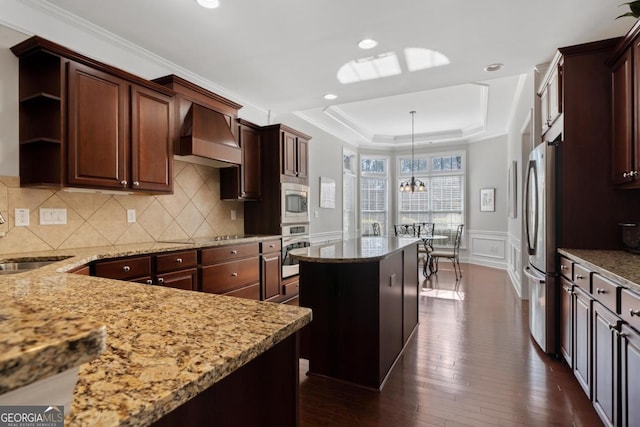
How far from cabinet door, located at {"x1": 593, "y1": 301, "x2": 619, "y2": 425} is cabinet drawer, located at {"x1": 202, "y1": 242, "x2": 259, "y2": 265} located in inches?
114

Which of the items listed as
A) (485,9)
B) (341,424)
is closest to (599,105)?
(485,9)

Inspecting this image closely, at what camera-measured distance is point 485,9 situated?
2.48 m

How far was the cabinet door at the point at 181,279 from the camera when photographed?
2.74 m

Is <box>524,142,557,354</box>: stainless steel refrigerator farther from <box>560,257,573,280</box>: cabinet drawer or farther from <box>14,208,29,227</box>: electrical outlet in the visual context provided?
<box>14,208,29,227</box>: electrical outlet

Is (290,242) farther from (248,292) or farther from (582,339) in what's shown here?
(582,339)

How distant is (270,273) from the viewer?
4.07m

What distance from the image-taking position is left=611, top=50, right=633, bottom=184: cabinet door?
7.29ft

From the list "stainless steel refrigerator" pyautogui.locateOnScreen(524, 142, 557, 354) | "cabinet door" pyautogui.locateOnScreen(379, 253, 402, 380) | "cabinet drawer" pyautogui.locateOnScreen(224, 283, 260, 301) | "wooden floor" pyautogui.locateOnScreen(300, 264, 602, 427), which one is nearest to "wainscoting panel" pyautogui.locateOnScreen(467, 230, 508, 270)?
"wooden floor" pyautogui.locateOnScreen(300, 264, 602, 427)

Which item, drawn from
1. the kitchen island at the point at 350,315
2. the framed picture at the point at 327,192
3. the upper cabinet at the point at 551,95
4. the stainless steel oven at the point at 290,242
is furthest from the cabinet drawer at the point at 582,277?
the framed picture at the point at 327,192

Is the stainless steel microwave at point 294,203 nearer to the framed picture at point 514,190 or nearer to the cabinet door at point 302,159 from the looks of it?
the cabinet door at point 302,159

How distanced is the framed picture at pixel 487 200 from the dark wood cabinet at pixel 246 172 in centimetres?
533

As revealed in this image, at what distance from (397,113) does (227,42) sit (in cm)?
400

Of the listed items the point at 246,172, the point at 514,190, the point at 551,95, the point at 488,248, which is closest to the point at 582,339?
the point at 551,95

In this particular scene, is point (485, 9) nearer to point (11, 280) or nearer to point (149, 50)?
point (149, 50)
